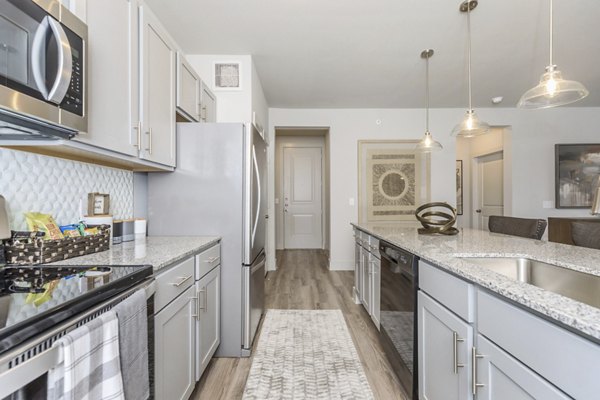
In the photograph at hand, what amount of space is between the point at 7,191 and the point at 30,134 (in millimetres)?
368

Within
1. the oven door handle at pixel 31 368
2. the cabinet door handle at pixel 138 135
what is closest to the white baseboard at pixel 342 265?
the cabinet door handle at pixel 138 135

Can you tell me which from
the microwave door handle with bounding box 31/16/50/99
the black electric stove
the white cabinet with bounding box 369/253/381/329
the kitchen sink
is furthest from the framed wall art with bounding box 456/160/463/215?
the microwave door handle with bounding box 31/16/50/99

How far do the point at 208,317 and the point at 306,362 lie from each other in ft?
2.48

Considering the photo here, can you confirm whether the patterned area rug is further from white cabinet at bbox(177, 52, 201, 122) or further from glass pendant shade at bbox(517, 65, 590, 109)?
glass pendant shade at bbox(517, 65, 590, 109)

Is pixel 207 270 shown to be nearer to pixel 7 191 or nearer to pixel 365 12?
pixel 7 191

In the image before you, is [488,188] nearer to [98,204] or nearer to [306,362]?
[306,362]

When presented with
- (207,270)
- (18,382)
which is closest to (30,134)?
(18,382)

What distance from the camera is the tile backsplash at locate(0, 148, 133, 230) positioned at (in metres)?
1.27

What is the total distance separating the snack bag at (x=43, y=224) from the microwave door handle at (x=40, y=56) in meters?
0.66

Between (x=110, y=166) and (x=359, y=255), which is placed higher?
(x=110, y=166)

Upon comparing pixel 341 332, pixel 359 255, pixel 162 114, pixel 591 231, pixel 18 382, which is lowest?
pixel 341 332

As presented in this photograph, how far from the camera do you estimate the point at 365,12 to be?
2.34 m

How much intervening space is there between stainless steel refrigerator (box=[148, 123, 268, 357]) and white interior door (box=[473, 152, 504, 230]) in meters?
5.11

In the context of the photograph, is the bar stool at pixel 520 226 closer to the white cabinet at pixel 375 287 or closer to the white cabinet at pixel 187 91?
the white cabinet at pixel 375 287
